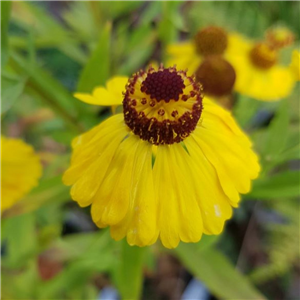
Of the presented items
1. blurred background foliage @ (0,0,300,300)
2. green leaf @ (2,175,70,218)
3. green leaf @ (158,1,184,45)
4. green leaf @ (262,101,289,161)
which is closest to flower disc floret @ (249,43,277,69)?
blurred background foliage @ (0,0,300,300)

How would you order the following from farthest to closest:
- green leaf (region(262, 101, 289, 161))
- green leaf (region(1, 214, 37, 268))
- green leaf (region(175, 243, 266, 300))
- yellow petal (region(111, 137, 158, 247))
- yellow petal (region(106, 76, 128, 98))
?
green leaf (region(1, 214, 37, 268)), green leaf (region(175, 243, 266, 300)), green leaf (region(262, 101, 289, 161)), yellow petal (region(106, 76, 128, 98)), yellow petal (region(111, 137, 158, 247))

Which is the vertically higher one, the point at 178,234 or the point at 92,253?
the point at 178,234

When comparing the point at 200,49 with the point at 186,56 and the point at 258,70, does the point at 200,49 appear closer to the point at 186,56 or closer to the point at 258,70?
the point at 186,56

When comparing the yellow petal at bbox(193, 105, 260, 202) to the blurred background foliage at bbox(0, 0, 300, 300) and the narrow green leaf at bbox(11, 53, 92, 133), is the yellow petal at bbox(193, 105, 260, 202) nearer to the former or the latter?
the blurred background foliage at bbox(0, 0, 300, 300)

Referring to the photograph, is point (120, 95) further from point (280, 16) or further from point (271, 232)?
point (280, 16)

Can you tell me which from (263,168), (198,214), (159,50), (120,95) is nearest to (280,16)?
(159,50)

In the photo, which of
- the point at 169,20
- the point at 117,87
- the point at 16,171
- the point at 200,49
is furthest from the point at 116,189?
the point at 200,49
